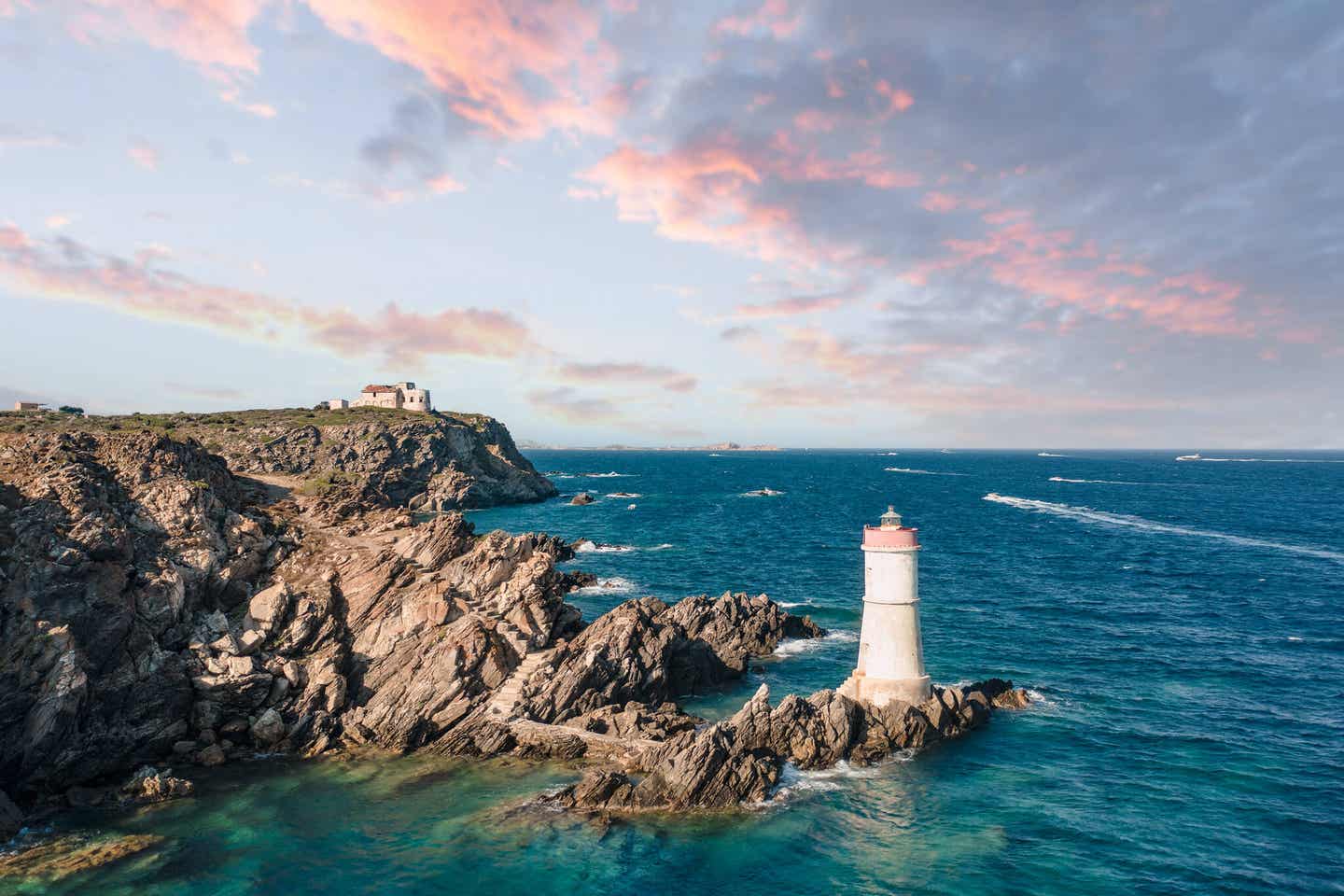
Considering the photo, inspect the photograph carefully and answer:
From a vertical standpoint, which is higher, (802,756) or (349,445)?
(349,445)

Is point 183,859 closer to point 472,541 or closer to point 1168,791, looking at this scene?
point 472,541

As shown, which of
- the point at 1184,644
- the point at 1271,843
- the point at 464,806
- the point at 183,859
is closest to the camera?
the point at 183,859

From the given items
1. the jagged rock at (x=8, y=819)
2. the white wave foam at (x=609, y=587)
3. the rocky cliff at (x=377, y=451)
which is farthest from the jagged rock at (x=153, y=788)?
the rocky cliff at (x=377, y=451)

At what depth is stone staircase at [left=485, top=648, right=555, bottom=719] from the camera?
37750 millimetres

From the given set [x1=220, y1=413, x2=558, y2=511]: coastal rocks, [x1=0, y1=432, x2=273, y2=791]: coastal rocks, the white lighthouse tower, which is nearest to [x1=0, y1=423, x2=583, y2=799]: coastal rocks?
[x1=0, y1=432, x2=273, y2=791]: coastal rocks

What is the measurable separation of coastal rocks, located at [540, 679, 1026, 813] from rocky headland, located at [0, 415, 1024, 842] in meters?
0.10

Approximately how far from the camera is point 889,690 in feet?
125

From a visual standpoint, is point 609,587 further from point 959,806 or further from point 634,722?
point 959,806

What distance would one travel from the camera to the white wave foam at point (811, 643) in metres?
53.4

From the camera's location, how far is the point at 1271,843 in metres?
29.0

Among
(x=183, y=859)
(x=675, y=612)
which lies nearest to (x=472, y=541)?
(x=675, y=612)

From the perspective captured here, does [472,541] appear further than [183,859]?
Yes

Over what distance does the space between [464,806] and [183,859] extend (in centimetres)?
1004

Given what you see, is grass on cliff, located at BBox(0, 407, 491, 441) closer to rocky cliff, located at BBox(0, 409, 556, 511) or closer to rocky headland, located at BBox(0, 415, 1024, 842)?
rocky cliff, located at BBox(0, 409, 556, 511)
